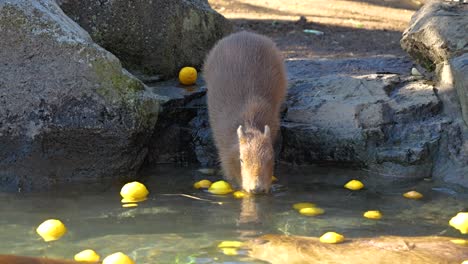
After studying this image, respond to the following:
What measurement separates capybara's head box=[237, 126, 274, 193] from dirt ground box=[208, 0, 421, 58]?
3691 mm

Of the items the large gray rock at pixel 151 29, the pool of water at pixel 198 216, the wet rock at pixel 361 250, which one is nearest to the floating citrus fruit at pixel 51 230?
the pool of water at pixel 198 216

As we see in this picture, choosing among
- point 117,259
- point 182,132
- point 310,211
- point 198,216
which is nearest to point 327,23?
point 182,132

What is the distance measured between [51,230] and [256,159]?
6.33 feet

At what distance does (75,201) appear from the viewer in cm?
580

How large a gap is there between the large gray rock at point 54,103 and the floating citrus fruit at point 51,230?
4.09 ft

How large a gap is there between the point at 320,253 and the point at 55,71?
2813mm

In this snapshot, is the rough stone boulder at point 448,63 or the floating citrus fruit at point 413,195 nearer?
the floating citrus fruit at point 413,195

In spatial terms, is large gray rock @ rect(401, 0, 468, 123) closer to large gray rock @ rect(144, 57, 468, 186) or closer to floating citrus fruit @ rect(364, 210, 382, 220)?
large gray rock @ rect(144, 57, 468, 186)

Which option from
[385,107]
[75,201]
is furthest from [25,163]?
[385,107]

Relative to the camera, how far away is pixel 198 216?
Answer: 18.1 feet

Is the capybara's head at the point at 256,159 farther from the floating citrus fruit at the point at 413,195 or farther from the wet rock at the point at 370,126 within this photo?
the floating citrus fruit at the point at 413,195

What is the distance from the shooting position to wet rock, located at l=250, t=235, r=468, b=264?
4.58m

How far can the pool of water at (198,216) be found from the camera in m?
4.80

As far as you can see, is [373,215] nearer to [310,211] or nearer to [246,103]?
[310,211]
